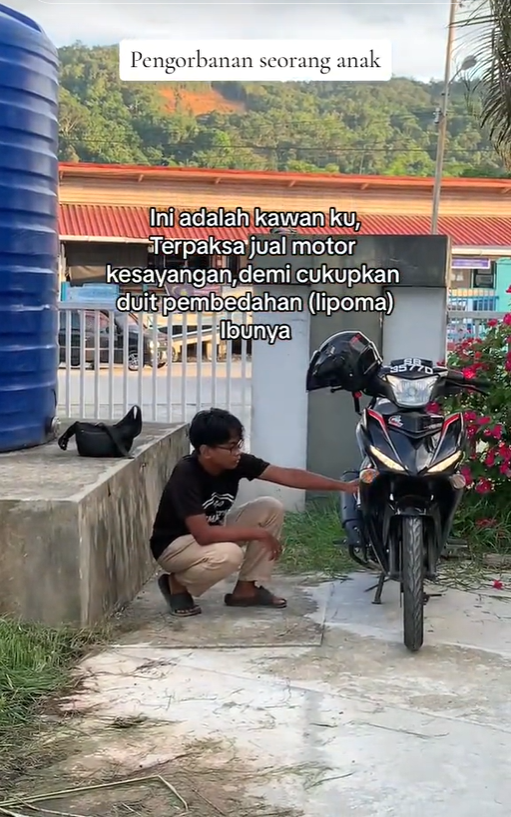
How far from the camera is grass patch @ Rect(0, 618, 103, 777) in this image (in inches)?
125

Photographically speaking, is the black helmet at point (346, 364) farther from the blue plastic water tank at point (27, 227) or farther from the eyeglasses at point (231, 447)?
the blue plastic water tank at point (27, 227)

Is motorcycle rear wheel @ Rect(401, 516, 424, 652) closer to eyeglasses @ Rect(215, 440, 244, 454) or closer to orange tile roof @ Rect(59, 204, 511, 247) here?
eyeglasses @ Rect(215, 440, 244, 454)

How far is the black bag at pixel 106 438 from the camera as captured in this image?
491cm

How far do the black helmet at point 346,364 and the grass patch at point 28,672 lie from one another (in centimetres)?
148

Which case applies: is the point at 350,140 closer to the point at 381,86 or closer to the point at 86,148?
the point at 381,86

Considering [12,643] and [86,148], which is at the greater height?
[86,148]

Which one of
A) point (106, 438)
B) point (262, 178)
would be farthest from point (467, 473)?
point (262, 178)

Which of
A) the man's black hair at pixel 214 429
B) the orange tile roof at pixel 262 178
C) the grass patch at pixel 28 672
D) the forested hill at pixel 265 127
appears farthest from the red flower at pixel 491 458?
the forested hill at pixel 265 127

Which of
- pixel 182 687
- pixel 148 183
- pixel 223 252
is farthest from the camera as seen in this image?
pixel 148 183

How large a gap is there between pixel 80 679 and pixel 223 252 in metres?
4.15

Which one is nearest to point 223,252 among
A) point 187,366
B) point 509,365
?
point 187,366

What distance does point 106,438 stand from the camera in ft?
16.1

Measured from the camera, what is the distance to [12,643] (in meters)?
3.70

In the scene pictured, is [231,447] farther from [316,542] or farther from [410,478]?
[316,542]
